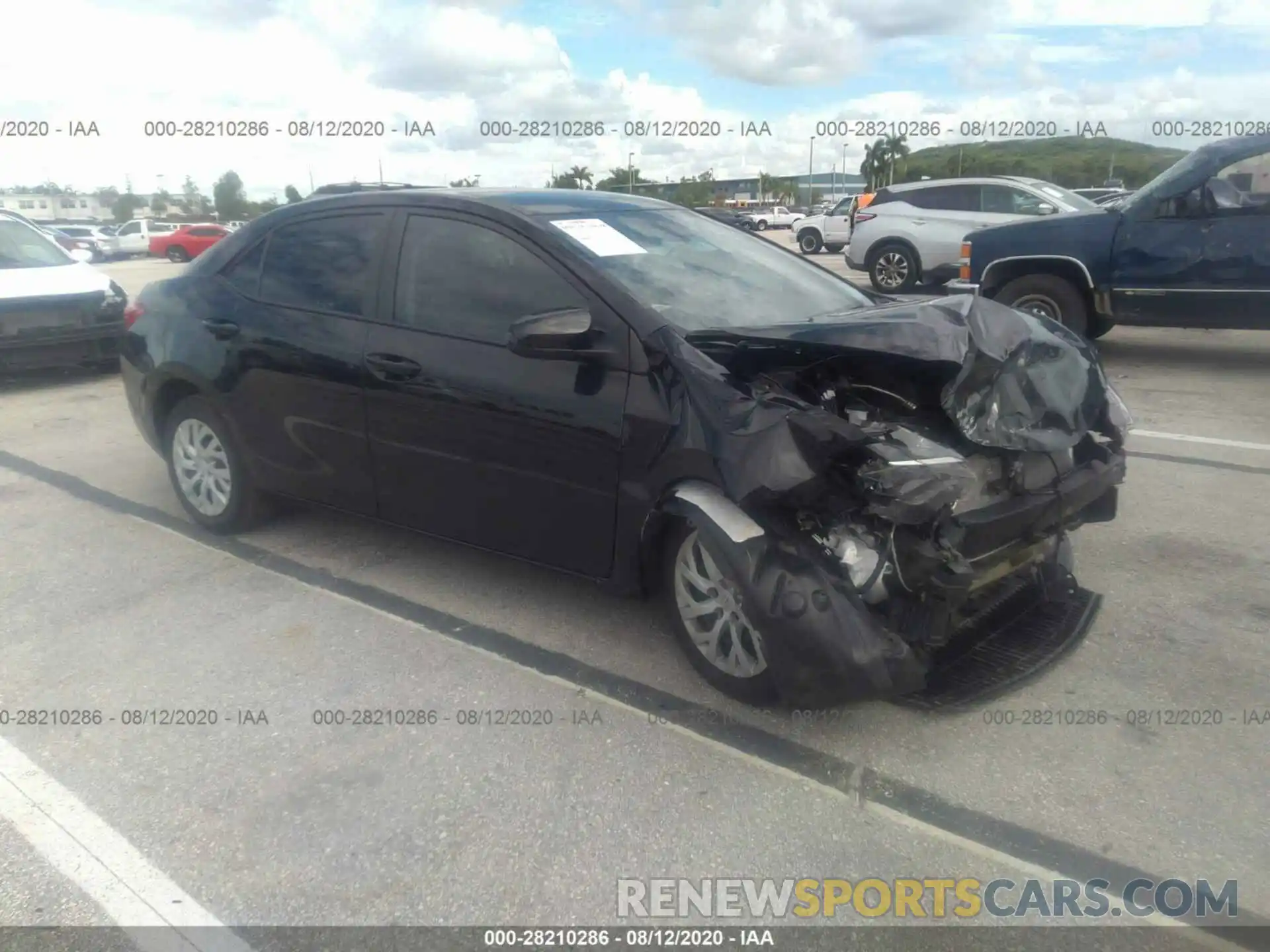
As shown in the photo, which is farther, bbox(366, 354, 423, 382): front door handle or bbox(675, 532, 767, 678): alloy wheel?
bbox(366, 354, 423, 382): front door handle

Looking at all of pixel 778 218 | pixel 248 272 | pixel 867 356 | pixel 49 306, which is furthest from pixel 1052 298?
pixel 778 218

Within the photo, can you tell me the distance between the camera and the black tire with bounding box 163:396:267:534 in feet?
16.2

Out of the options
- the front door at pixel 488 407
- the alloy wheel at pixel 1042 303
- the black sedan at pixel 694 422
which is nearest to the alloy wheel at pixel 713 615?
the black sedan at pixel 694 422

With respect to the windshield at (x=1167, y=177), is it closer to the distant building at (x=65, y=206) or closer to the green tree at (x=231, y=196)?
the green tree at (x=231, y=196)

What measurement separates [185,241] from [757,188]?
104 ft

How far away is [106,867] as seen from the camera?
Answer: 2717mm

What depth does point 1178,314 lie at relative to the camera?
875cm

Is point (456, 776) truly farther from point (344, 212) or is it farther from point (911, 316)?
point (344, 212)

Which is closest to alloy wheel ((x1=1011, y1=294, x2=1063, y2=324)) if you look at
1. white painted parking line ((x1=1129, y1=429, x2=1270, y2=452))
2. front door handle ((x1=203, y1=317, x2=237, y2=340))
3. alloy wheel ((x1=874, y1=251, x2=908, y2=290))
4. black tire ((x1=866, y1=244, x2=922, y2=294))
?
white painted parking line ((x1=1129, y1=429, x2=1270, y2=452))

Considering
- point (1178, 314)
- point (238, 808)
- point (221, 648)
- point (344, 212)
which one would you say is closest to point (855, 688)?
point (238, 808)

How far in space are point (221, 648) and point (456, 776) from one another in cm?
142

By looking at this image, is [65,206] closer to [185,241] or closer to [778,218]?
[185,241]

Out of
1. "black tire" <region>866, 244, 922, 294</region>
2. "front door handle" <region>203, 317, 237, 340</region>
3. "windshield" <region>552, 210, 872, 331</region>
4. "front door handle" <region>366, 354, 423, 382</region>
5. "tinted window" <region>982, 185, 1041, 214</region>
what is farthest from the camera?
"black tire" <region>866, 244, 922, 294</region>

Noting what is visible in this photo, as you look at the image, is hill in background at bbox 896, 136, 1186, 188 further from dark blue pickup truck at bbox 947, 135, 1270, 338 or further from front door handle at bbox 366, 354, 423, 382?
front door handle at bbox 366, 354, 423, 382
